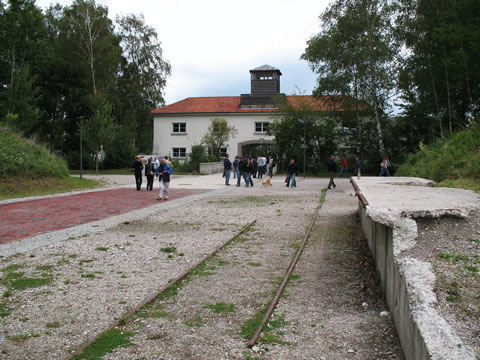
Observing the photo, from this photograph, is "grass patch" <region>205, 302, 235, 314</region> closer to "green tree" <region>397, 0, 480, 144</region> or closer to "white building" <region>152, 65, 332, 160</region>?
"green tree" <region>397, 0, 480, 144</region>

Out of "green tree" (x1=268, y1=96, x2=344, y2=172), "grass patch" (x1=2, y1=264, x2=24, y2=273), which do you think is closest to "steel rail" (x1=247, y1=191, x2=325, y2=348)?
"grass patch" (x1=2, y1=264, x2=24, y2=273)

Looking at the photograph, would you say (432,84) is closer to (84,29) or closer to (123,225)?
(123,225)

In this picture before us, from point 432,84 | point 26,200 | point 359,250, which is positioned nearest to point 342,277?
point 359,250

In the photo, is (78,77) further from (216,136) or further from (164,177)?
(164,177)

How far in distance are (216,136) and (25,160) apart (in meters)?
27.1

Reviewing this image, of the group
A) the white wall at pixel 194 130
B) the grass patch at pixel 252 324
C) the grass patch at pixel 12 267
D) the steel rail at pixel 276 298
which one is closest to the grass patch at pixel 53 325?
the grass patch at pixel 252 324

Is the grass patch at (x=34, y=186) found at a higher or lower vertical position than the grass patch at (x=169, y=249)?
higher

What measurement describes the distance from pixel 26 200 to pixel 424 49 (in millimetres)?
24027

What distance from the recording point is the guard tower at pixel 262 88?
166 feet

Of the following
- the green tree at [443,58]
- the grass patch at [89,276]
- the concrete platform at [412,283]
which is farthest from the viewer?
the green tree at [443,58]

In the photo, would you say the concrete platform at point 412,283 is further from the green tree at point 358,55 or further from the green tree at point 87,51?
the green tree at point 87,51

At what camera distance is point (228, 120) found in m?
50.2

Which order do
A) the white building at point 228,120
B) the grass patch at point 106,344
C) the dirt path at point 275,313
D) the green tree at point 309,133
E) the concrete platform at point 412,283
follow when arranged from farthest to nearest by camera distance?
the white building at point 228,120
the green tree at point 309,133
the dirt path at point 275,313
the grass patch at point 106,344
the concrete platform at point 412,283

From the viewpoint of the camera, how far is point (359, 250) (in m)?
7.96
